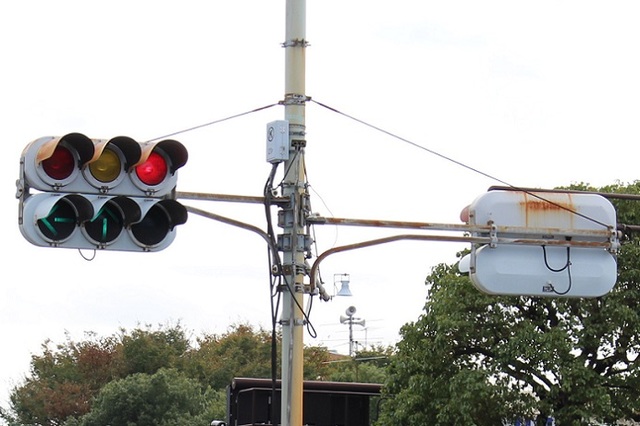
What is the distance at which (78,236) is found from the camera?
963cm

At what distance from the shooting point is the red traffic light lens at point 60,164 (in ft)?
31.5

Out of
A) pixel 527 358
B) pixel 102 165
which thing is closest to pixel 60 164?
pixel 102 165

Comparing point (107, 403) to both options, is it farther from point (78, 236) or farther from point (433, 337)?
point (78, 236)

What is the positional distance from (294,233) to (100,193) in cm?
199

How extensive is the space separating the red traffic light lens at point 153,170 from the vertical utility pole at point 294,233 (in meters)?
1.47

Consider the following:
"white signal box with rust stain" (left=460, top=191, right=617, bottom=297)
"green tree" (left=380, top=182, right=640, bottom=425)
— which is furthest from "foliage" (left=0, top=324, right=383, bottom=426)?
"white signal box with rust stain" (left=460, top=191, right=617, bottom=297)

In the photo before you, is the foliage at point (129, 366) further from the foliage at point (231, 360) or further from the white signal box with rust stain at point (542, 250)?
the white signal box with rust stain at point (542, 250)


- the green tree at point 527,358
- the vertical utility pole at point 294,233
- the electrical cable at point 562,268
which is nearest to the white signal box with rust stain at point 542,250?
the electrical cable at point 562,268

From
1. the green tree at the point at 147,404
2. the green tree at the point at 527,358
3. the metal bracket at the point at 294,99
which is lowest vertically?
the green tree at the point at 147,404

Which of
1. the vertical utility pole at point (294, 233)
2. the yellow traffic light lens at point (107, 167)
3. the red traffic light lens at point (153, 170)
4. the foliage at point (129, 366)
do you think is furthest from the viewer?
the foliage at point (129, 366)

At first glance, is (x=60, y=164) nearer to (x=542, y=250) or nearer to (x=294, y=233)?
(x=294, y=233)

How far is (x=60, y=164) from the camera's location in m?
9.65

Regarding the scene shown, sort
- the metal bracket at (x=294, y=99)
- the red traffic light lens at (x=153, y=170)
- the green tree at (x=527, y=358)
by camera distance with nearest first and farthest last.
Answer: the red traffic light lens at (x=153, y=170) < the metal bracket at (x=294, y=99) < the green tree at (x=527, y=358)

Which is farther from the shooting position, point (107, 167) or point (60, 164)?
point (107, 167)
